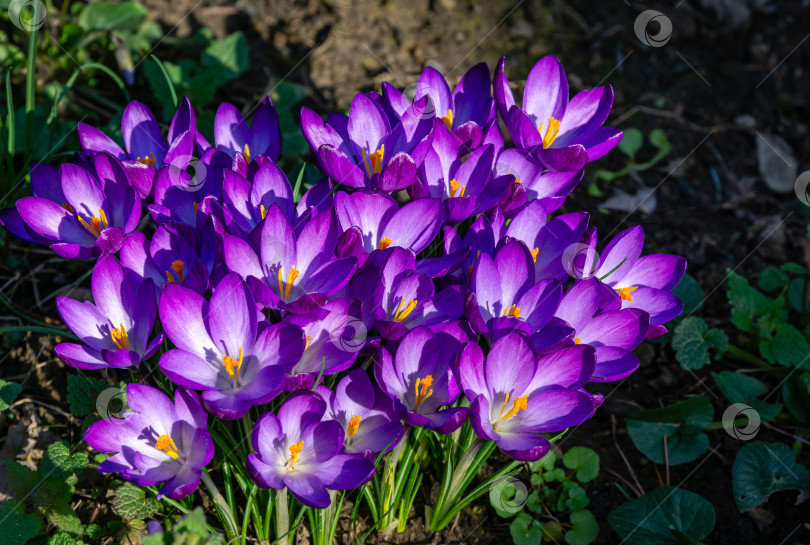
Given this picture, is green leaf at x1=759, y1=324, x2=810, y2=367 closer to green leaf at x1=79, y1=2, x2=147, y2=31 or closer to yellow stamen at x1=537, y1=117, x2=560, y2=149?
yellow stamen at x1=537, y1=117, x2=560, y2=149

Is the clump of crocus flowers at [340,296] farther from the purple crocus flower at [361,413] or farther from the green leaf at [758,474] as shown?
the green leaf at [758,474]

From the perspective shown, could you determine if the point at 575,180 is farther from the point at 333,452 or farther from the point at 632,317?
the point at 333,452

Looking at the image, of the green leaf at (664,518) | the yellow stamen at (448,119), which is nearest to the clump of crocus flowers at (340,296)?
the yellow stamen at (448,119)
